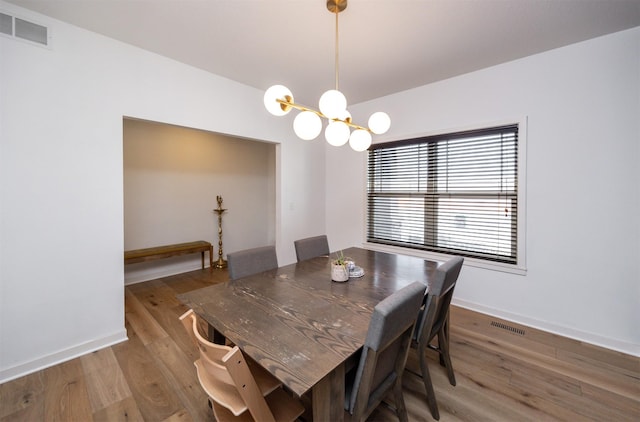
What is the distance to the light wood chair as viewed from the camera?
987 mm

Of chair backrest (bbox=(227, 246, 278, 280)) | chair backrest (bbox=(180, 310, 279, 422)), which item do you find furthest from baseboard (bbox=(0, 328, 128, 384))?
chair backrest (bbox=(180, 310, 279, 422))

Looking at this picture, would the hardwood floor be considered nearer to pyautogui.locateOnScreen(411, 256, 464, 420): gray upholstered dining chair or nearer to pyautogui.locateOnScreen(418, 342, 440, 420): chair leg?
pyautogui.locateOnScreen(418, 342, 440, 420): chair leg

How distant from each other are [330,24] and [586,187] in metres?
2.60

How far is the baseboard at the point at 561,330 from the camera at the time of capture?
220 cm

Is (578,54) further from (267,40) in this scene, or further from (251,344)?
(251,344)

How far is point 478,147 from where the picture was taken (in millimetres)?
2906

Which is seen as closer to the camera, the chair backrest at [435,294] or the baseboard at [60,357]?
the chair backrest at [435,294]

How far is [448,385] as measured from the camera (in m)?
1.83

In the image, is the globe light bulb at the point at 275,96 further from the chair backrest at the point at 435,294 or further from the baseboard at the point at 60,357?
the baseboard at the point at 60,357

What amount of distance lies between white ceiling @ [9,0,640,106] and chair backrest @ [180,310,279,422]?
214cm

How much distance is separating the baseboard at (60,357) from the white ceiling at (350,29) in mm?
2595

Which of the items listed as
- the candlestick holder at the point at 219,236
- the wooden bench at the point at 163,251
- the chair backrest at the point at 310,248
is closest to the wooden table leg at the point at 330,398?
the chair backrest at the point at 310,248

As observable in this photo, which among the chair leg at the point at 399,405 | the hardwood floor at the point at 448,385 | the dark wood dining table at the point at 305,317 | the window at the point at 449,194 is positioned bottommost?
the hardwood floor at the point at 448,385

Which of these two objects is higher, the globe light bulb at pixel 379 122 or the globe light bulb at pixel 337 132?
the globe light bulb at pixel 379 122
